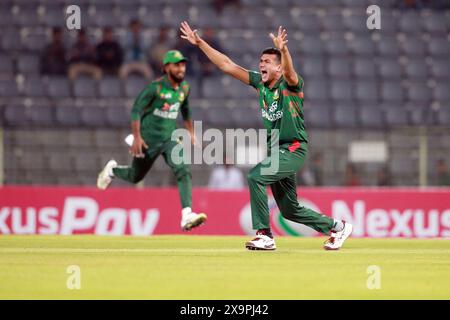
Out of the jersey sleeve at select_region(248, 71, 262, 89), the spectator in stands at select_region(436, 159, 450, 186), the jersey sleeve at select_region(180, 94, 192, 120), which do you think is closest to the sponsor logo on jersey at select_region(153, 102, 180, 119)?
the jersey sleeve at select_region(180, 94, 192, 120)

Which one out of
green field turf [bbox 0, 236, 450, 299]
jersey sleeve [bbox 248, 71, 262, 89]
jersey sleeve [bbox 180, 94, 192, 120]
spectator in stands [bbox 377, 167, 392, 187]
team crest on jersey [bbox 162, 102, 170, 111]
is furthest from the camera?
spectator in stands [bbox 377, 167, 392, 187]

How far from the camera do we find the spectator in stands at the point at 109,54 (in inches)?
798

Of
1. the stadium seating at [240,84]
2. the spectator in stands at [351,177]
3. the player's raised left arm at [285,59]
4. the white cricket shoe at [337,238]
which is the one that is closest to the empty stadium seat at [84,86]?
the stadium seating at [240,84]

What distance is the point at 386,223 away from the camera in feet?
54.5

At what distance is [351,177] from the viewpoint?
1772 cm

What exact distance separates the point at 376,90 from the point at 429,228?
4893mm

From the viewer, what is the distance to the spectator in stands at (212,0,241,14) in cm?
2209

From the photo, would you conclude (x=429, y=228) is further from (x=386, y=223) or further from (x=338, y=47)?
(x=338, y=47)

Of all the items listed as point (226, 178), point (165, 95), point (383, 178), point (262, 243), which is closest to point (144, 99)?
point (165, 95)

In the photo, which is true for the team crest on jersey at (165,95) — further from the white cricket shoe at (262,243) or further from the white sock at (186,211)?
the white cricket shoe at (262,243)

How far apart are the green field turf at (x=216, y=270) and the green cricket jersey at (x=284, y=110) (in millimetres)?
1218

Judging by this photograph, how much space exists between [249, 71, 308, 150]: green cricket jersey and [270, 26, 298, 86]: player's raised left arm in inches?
8.5

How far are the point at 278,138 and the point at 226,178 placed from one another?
752 cm

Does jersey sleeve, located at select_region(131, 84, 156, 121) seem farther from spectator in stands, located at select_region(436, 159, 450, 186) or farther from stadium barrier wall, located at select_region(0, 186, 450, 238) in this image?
spectator in stands, located at select_region(436, 159, 450, 186)
